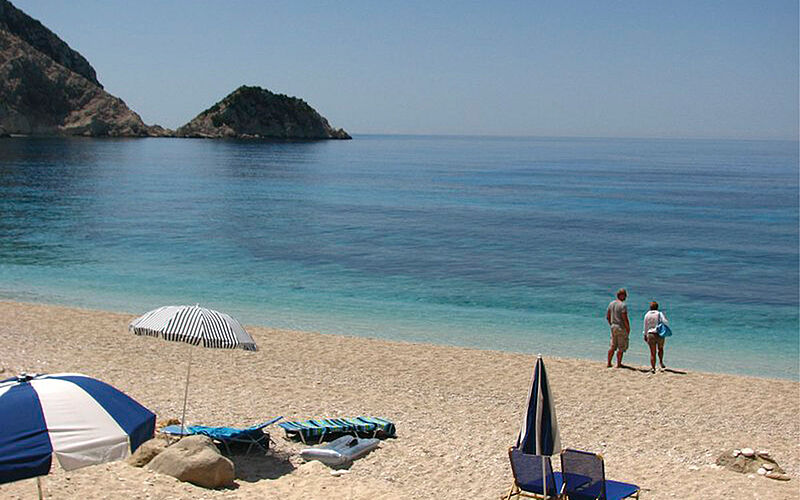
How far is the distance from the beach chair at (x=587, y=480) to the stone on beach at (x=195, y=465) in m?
3.67

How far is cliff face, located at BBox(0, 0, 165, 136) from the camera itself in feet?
497

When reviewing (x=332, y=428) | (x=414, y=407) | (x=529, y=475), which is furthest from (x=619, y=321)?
(x=529, y=475)

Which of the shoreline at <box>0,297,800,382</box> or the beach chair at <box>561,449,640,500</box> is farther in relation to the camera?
the shoreline at <box>0,297,800,382</box>

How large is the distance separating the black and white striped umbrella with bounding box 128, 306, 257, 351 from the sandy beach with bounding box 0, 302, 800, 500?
4.99 ft

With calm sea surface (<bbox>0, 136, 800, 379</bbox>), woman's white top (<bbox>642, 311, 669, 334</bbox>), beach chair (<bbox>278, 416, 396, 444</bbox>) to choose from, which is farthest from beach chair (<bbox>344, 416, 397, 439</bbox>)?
calm sea surface (<bbox>0, 136, 800, 379</bbox>)

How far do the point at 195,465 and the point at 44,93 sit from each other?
169 m

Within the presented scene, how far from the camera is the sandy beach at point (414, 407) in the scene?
8.93 m

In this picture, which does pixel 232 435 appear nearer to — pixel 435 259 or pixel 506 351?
pixel 506 351

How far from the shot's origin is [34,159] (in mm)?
87688

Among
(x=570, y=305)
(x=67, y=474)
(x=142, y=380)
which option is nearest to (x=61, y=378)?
(x=67, y=474)

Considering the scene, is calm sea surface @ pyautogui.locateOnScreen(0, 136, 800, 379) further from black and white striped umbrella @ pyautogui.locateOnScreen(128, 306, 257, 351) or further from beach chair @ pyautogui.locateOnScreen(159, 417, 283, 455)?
black and white striped umbrella @ pyautogui.locateOnScreen(128, 306, 257, 351)

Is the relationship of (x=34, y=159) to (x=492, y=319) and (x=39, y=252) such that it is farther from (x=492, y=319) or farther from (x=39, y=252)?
(x=492, y=319)

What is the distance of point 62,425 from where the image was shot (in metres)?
6.20

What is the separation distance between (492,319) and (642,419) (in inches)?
379
